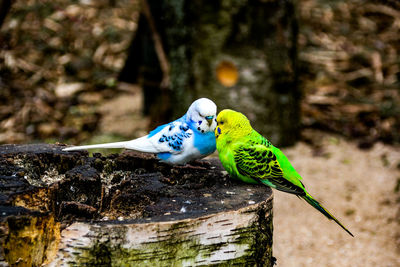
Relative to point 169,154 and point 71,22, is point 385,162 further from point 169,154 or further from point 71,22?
point 71,22

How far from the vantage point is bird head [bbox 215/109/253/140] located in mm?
2031

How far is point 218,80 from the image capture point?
13.4 feet

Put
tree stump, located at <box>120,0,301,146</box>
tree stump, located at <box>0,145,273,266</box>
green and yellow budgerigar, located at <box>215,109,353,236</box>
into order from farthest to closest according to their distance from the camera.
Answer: tree stump, located at <box>120,0,301,146</box>, green and yellow budgerigar, located at <box>215,109,353,236</box>, tree stump, located at <box>0,145,273,266</box>

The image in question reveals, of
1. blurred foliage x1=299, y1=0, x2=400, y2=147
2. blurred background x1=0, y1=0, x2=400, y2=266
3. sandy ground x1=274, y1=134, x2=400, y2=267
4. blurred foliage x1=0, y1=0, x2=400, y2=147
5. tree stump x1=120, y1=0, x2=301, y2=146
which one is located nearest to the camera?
sandy ground x1=274, y1=134, x2=400, y2=267

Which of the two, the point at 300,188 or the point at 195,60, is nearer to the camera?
the point at 300,188

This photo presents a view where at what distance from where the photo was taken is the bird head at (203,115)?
6.77 ft

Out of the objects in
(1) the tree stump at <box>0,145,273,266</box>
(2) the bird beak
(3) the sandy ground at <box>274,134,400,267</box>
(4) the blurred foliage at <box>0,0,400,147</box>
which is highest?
(2) the bird beak

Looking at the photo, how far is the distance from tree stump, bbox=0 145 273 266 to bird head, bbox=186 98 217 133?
197mm

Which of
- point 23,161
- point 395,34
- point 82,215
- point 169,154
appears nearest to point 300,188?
point 169,154

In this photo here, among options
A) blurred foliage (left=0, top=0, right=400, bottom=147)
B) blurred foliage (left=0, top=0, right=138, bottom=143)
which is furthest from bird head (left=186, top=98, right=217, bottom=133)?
blurred foliage (left=0, top=0, right=138, bottom=143)

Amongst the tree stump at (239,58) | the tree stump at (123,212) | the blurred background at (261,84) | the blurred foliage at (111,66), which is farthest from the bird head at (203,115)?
the blurred foliage at (111,66)

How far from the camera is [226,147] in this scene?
203 cm

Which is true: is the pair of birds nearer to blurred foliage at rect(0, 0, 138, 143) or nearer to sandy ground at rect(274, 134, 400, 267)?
sandy ground at rect(274, 134, 400, 267)

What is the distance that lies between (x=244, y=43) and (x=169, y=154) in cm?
217
